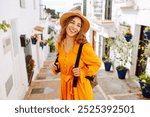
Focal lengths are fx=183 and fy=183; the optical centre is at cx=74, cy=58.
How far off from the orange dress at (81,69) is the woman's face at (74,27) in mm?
152

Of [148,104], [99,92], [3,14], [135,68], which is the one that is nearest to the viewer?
[148,104]

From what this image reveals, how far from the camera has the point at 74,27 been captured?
2.28 meters

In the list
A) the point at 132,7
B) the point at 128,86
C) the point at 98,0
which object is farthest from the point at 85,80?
the point at 98,0

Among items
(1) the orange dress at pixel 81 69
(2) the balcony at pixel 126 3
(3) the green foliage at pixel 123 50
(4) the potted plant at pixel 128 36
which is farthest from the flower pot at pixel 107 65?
(1) the orange dress at pixel 81 69

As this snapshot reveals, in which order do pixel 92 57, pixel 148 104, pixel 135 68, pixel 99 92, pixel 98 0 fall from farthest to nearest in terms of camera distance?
pixel 98 0 → pixel 135 68 → pixel 99 92 → pixel 92 57 → pixel 148 104

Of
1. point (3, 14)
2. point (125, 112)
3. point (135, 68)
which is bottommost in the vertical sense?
point (135, 68)

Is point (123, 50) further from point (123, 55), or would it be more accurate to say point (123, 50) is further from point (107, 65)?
point (107, 65)

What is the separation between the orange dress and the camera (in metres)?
2.27

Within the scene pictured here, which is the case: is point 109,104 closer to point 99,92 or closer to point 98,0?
point 99,92

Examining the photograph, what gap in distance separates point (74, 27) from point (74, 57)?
1.23 ft

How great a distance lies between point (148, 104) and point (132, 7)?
574 cm

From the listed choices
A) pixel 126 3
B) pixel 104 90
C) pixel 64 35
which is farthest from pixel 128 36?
pixel 64 35

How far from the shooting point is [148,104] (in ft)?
6.59

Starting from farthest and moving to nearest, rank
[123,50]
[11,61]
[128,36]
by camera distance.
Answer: [123,50] < [128,36] < [11,61]
